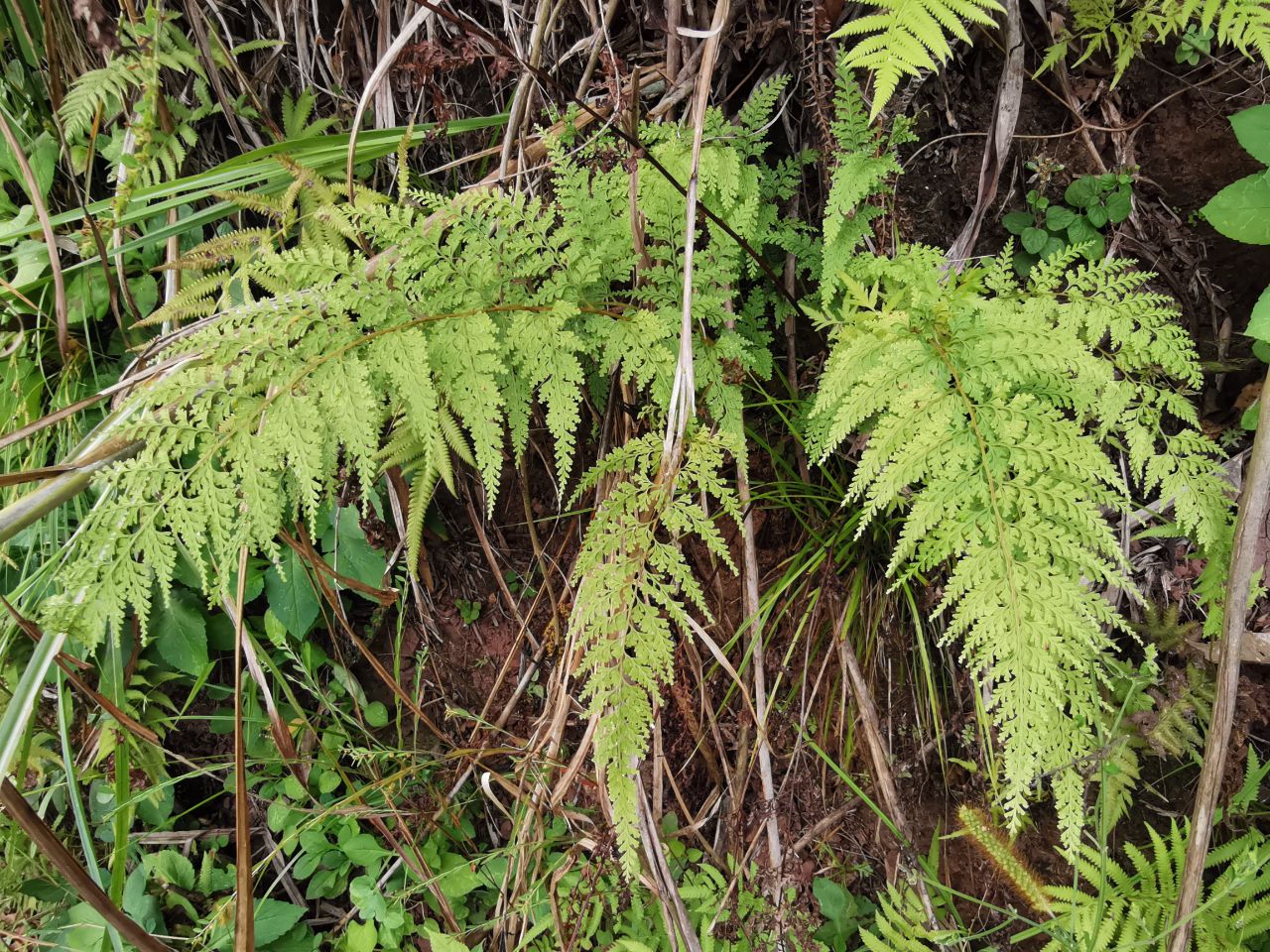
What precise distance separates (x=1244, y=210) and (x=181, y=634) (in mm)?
2911

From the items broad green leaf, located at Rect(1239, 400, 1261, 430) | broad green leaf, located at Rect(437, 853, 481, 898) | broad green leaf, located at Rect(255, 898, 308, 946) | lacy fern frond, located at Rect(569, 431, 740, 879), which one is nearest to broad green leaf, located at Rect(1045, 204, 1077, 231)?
broad green leaf, located at Rect(1239, 400, 1261, 430)

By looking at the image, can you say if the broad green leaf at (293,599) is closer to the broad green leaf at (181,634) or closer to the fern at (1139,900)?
the broad green leaf at (181,634)

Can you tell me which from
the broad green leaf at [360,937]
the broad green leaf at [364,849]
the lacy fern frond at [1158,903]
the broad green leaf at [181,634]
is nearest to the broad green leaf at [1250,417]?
the lacy fern frond at [1158,903]

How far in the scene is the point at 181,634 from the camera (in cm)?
225

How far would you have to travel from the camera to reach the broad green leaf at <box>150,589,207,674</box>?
2246 mm

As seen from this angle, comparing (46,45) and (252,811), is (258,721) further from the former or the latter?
(46,45)

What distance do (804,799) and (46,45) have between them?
2879 millimetres

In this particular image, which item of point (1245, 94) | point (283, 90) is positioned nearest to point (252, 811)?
point (283, 90)

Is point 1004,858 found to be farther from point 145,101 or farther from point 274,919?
point 145,101

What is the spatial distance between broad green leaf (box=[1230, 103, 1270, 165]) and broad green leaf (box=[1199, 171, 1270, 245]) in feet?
0.19

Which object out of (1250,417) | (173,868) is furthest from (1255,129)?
(173,868)

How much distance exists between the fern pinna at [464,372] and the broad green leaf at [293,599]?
49cm

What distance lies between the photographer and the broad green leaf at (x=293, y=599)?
227 cm

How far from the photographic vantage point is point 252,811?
7.89 ft
